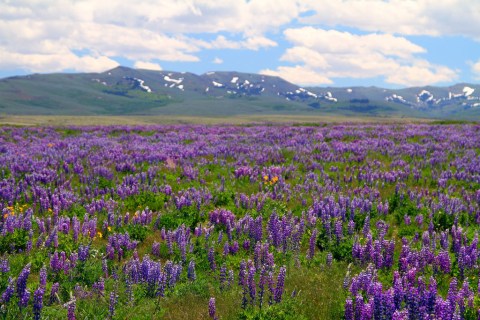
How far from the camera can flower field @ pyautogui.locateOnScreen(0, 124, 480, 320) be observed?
5363 millimetres

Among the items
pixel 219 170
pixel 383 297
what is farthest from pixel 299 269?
pixel 219 170

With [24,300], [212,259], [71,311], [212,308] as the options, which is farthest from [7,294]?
[212,259]

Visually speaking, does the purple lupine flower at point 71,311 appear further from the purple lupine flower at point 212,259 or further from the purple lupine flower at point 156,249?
the purple lupine flower at point 156,249

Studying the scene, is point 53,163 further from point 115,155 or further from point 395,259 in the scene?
point 395,259

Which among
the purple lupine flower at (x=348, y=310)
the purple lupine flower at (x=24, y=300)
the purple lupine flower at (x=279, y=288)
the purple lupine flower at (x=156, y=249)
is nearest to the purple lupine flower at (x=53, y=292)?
the purple lupine flower at (x=24, y=300)

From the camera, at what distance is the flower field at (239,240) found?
5363 mm

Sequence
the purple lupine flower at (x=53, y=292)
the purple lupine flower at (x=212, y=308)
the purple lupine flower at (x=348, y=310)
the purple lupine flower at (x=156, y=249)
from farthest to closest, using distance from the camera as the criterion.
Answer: the purple lupine flower at (x=156, y=249)
the purple lupine flower at (x=53, y=292)
the purple lupine flower at (x=212, y=308)
the purple lupine flower at (x=348, y=310)

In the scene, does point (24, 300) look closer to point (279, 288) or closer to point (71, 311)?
point (71, 311)

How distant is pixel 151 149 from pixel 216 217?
10.3 meters

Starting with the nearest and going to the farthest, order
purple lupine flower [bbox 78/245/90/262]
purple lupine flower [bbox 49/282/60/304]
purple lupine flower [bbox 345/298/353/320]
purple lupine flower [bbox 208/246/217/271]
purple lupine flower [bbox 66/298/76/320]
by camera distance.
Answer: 1. purple lupine flower [bbox 345/298/353/320]
2. purple lupine flower [bbox 66/298/76/320]
3. purple lupine flower [bbox 49/282/60/304]
4. purple lupine flower [bbox 78/245/90/262]
5. purple lupine flower [bbox 208/246/217/271]

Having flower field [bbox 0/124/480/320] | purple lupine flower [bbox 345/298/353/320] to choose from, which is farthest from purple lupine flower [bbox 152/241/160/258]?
purple lupine flower [bbox 345/298/353/320]

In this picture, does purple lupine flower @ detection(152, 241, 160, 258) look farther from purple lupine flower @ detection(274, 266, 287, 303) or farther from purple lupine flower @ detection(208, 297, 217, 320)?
purple lupine flower @ detection(274, 266, 287, 303)

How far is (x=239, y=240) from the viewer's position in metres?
8.25

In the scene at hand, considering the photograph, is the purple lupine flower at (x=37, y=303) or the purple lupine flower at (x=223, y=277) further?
the purple lupine flower at (x=223, y=277)
